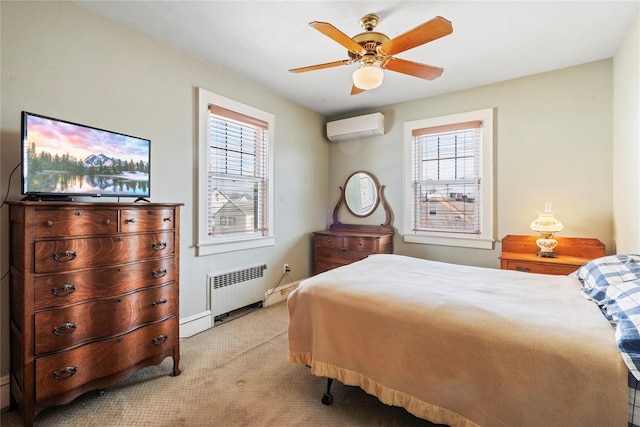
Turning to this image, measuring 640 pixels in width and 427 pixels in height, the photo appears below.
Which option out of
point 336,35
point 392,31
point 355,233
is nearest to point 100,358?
point 336,35

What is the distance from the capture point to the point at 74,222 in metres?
1.66

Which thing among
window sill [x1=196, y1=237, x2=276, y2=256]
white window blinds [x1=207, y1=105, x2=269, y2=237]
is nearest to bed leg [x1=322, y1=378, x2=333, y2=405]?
window sill [x1=196, y1=237, x2=276, y2=256]

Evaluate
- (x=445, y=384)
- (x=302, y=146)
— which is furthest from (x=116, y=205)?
(x=302, y=146)

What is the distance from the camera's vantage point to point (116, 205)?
1816 millimetres

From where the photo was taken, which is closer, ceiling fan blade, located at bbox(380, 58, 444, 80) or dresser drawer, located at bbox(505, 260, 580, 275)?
ceiling fan blade, located at bbox(380, 58, 444, 80)

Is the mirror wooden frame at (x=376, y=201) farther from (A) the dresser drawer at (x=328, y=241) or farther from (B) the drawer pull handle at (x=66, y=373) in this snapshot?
(B) the drawer pull handle at (x=66, y=373)

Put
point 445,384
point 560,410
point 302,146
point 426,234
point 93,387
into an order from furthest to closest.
Answer: point 302,146, point 426,234, point 93,387, point 445,384, point 560,410

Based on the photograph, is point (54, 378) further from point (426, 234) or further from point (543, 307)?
point (426, 234)

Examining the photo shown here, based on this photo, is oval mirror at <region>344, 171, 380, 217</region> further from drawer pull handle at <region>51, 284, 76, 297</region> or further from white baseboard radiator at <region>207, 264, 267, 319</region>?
drawer pull handle at <region>51, 284, 76, 297</region>

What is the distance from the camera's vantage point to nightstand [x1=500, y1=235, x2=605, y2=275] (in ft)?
8.80

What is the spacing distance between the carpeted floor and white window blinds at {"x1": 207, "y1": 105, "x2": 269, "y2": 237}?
4.33 feet

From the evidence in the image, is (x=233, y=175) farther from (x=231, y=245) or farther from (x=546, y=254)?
(x=546, y=254)

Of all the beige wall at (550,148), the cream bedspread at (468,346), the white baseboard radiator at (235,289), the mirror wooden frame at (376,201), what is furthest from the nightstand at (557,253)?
the white baseboard radiator at (235,289)

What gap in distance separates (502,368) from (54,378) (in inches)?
89.4
